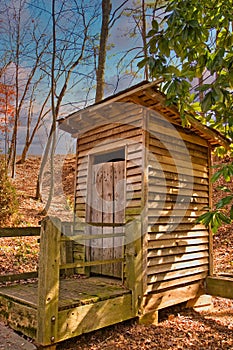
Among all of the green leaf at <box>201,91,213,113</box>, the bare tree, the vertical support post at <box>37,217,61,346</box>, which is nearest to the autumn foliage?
the bare tree

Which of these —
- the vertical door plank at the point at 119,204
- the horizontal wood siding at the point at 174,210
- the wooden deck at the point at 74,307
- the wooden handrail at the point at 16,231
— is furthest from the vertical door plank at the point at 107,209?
the wooden handrail at the point at 16,231

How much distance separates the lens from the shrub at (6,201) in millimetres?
9828

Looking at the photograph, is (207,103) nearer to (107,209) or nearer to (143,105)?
(143,105)

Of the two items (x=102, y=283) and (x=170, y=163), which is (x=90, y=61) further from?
(x=102, y=283)

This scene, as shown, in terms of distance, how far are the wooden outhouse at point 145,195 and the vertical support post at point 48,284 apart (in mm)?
992

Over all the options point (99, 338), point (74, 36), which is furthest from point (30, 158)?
point (99, 338)

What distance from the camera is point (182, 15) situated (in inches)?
132

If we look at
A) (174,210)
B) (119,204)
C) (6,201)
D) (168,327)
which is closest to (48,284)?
(119,204)

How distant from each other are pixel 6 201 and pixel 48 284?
23.2 ft

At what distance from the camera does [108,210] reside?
5680 mm

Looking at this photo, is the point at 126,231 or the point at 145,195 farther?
the point at 145,195

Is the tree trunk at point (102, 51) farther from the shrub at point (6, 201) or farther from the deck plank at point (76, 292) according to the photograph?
the deck plank at point (76, 292)

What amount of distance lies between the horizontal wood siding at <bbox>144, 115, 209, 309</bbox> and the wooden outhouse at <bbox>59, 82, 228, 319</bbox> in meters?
0.02

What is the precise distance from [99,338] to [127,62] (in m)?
10.0
